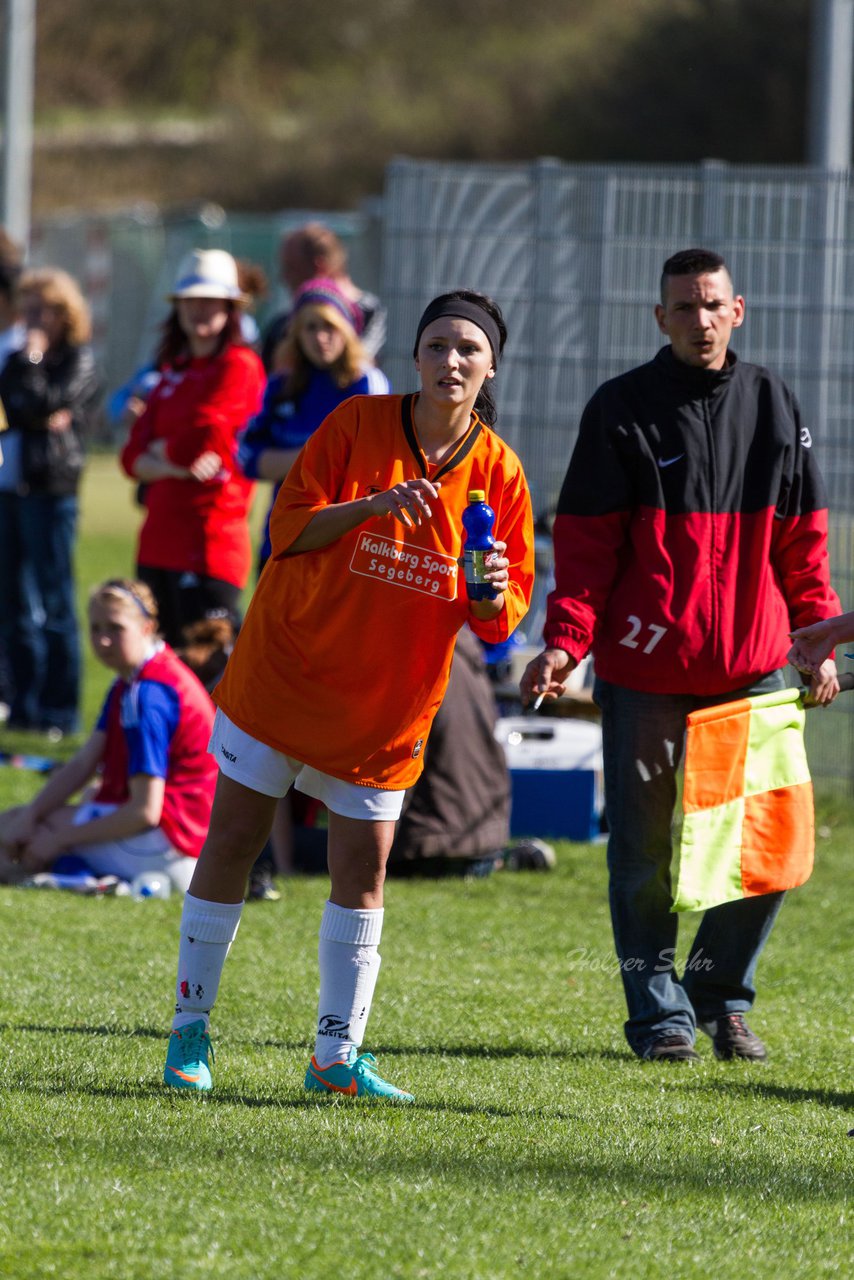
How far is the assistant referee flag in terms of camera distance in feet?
16.6

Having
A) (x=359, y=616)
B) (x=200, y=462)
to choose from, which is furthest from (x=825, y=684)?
(x=200, y=462)

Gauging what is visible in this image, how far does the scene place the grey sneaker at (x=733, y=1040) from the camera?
213 inches

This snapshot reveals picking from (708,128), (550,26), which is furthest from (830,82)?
(550,26)

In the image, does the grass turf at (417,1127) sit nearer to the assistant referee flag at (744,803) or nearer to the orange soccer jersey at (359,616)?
the assistant referee flag at (744,803)

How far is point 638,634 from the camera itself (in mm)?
5230

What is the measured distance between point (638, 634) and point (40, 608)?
614cm

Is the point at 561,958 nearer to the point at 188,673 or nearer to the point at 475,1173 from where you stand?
the point at 188,673

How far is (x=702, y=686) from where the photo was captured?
523cm

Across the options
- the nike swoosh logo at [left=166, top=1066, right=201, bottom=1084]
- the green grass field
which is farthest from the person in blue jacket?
the nike swoosh logo at [left=166, top=1066, right=201, bottom=1084]

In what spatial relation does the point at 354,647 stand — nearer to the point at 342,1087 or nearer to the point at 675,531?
the point at 342,1087

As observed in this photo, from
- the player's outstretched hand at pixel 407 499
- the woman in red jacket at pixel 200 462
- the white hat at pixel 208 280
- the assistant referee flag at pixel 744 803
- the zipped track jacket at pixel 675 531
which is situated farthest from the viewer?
the woman in red jacket at pixel 200 462

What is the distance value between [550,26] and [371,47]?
6940 mm

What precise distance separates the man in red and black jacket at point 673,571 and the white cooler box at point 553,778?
3.23m

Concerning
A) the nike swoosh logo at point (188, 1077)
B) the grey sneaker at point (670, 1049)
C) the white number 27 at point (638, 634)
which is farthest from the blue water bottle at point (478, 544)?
the grey sneaker at point (670, 1049)
